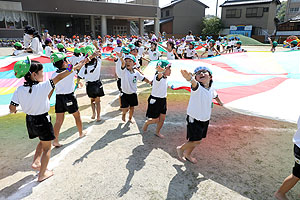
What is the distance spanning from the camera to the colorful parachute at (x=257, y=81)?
3219 mm

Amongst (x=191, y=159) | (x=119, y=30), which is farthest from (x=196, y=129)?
(x=119, y=30)

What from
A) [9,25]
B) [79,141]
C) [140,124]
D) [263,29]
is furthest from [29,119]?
[263,29]

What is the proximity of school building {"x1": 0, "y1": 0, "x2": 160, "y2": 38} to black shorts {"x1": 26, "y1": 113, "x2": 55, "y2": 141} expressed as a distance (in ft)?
86.0

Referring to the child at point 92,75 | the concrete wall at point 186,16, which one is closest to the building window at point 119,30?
the concrete wall at point 186,16

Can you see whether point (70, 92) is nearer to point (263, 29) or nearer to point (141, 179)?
point (141, 179)

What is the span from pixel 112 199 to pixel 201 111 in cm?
167

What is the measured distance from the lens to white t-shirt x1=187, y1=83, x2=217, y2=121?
2867 mm

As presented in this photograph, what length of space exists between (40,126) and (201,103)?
223cm

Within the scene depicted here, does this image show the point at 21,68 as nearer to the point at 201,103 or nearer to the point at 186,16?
the point at 201,103

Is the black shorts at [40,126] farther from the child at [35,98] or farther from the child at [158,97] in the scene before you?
the child at [158,97]

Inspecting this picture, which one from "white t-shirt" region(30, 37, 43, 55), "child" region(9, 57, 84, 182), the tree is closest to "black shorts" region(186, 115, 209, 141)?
"child" region(9, 57, 84, 182)

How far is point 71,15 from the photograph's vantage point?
29438mm

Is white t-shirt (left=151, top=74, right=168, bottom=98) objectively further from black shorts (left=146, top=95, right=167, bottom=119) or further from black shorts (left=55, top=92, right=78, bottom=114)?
black shorts (left=55, top=92, right=78, bottom=114)

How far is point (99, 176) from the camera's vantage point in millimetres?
2928
